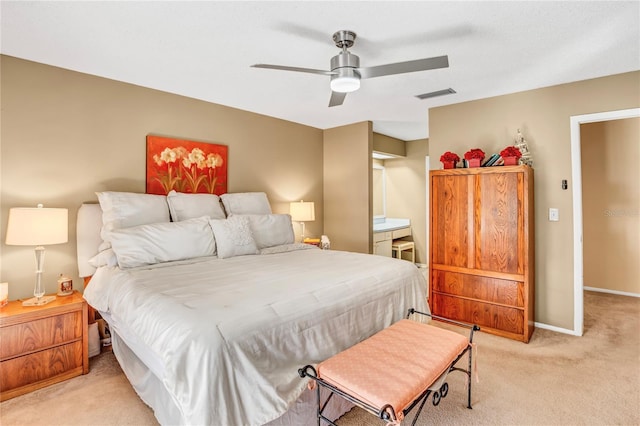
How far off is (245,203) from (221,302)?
6.99 ft

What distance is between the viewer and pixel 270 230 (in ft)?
11.2

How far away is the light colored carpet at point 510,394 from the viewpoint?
1.93 m

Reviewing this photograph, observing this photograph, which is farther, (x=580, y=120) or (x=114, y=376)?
(x=580, y=120)

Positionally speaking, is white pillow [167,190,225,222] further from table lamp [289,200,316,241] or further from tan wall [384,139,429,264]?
tan wall [384,139,429,264]

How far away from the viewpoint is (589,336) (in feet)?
10.1

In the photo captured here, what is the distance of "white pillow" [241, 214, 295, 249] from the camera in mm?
3318

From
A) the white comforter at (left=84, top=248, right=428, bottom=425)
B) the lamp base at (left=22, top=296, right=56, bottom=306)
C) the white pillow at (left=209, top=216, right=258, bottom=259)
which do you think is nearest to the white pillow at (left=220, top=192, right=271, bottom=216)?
the white pillow at (left=209, top=216, right=258, bottom=259)

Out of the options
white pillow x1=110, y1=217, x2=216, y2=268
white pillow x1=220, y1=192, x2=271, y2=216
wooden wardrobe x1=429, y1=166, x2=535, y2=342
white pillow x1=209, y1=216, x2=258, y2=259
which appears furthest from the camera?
white pillow x1=220, y1=192, x2=271, y2=216

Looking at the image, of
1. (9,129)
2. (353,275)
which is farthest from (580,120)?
(9,129)

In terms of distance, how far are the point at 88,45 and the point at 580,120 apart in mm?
4268

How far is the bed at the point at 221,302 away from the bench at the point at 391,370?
0.50 feet

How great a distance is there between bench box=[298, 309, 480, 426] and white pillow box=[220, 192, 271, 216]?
2.23 meters

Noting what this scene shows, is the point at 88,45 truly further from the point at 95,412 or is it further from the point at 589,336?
the point at 589,336

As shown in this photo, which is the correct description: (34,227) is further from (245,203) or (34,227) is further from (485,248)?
(485,248)
